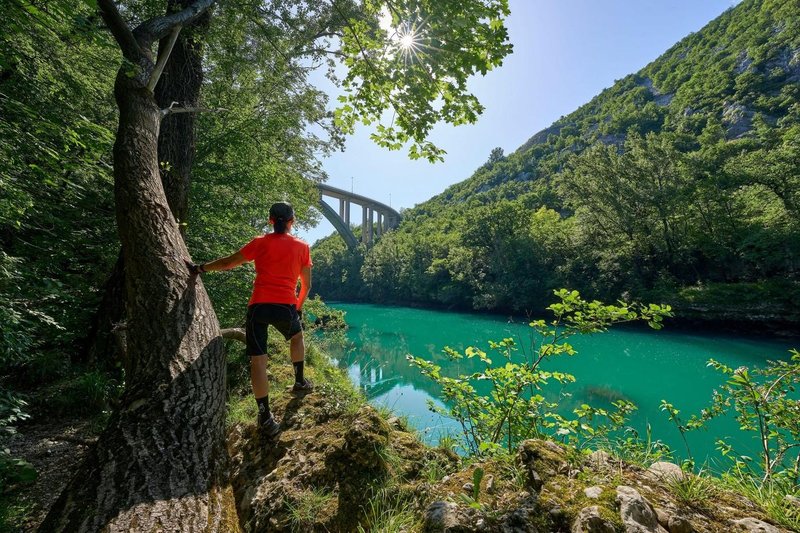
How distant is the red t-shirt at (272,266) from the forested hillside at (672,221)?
24196 mm

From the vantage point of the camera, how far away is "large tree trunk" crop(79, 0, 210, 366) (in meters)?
3.55

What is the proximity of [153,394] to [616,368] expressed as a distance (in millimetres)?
15659

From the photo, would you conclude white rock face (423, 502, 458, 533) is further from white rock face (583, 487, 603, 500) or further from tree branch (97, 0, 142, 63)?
tree branch (97, 0, 142, 63)

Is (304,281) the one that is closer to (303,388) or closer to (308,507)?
(303,388)

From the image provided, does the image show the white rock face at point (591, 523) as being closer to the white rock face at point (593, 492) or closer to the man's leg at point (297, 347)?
the white rock face at point (593, 492)

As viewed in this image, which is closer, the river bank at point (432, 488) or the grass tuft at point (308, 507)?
the river bank at point (432, 488)

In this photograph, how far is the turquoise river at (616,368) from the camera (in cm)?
753

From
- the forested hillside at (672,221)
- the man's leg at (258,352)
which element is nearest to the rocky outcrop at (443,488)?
the man's leg at (258,352)

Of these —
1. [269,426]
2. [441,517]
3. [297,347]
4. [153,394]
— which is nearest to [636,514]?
[441,517]

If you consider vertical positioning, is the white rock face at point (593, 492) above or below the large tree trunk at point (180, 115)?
below

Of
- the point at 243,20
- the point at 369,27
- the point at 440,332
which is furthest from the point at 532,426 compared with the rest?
the point at 440,332

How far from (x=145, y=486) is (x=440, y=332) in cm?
2228

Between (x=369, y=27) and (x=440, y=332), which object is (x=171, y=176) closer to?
(x=369, y=27)

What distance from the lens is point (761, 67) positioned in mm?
42562
